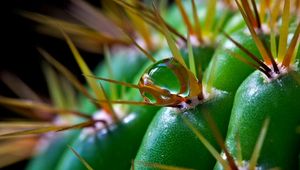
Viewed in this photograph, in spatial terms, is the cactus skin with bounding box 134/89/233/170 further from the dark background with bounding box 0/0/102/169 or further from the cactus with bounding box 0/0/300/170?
the dark background with bounding box 0/0/102/169

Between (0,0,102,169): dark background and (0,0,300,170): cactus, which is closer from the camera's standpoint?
(0,0,300,170): cactus

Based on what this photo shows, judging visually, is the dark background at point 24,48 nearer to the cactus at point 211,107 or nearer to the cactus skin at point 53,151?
the cactus skin at point 53,151

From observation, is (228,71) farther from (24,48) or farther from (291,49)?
(24,48)

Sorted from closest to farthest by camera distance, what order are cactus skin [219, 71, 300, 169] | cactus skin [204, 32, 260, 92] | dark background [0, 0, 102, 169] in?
1. cactus skin [219, 71, 300, 169]
2. cactus skin [204, 32, 260, 92]
3. dark background [0, 0, 102, 169]

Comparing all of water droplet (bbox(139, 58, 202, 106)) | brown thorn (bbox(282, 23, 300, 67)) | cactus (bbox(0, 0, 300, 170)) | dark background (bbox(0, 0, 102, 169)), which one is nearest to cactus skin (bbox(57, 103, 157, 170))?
cactus (bbox(0, 0, 300, 170))

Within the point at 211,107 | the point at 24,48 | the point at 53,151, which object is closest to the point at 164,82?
the point at 211,107

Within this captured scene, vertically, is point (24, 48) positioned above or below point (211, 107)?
above

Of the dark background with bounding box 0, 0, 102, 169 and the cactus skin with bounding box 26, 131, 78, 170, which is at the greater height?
the dark background with bounding box 0, 0, 102, 169
